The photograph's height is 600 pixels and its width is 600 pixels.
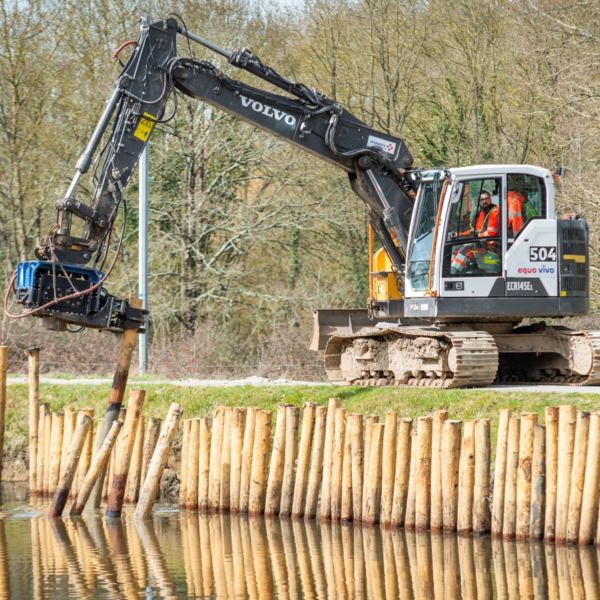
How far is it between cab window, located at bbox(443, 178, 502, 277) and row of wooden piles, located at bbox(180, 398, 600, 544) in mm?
4383

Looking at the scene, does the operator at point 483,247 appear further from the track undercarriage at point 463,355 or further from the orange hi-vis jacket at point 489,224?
the track undercarriage at point 463,355

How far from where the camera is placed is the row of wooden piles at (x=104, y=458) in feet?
54.0

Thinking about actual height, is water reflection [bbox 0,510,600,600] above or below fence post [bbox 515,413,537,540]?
below

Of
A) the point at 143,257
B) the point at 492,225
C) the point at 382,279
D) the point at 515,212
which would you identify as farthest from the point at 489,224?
the point at 143,257

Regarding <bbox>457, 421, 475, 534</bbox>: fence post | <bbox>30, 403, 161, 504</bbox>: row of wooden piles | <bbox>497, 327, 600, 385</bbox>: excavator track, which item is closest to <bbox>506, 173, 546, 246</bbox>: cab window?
<bbox>497, 327, 600, 385</bbox>: excavator track

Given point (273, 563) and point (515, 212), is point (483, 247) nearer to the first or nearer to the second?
point (515, 212)

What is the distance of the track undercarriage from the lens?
19422 mm

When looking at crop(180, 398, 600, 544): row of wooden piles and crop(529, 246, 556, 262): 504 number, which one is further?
crop(529, 246, 556, 262): 504 number

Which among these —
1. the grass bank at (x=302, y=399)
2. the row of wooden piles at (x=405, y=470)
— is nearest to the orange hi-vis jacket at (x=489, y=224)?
the grass bank at (x=302, y=399)

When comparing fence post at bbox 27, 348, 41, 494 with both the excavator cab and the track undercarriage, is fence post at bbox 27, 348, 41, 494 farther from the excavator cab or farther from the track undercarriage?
the excavator cab

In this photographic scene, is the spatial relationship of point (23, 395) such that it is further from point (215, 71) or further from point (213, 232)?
point (213, 232)

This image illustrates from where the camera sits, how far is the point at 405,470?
15.0 meters

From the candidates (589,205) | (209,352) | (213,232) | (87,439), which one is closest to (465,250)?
(87,439)

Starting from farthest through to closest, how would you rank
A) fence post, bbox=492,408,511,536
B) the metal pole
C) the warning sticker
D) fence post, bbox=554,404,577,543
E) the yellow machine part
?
the metal pole → the yellow machine part → the warning sticker → fence post, bbox=492,408,511,536 → fence post, bbox=554,404,577,543
